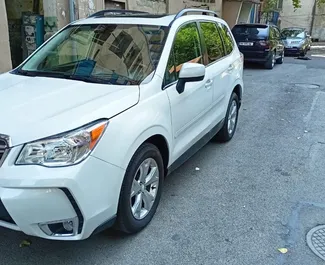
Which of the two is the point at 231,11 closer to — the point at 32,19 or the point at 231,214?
the point at 32,19

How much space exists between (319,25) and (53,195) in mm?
34772

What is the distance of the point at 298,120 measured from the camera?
642 centimetres

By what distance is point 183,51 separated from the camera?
360cm

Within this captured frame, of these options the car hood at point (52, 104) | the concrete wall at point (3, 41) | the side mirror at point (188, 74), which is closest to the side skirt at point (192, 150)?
the side mirror at point (188, 74)

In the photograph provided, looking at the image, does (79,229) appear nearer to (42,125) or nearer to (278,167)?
(42,125)

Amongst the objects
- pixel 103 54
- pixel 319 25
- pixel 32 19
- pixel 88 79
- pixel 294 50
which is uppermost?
pixel 32 19

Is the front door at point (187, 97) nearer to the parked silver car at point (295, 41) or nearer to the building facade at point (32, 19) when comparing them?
the building facade at point (32, 19)

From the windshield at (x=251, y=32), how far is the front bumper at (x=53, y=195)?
11920 millimetres

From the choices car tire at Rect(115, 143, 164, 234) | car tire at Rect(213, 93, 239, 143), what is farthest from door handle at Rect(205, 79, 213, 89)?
car tire at Rect(115, 143, 164, 234)

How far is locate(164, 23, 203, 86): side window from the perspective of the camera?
327cm

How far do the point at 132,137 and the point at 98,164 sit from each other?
0.37 metres

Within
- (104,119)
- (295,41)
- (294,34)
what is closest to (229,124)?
(104,119)

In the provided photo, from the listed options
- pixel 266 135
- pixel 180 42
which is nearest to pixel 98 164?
pixel 180 42

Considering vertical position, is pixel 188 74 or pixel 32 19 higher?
pixel 32 19
